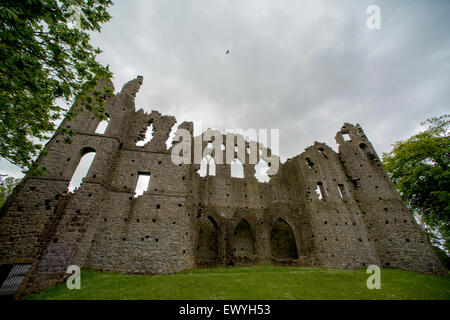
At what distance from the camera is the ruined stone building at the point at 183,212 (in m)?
10.8

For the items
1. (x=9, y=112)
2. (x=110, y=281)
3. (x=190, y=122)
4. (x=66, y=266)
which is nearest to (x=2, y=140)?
(x=9, y=112)

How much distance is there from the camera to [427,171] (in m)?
16.5

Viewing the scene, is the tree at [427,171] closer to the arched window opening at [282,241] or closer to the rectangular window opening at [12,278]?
the arched window opening at [282,241]

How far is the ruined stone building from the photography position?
35.3ft

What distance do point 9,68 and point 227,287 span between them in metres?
11.2

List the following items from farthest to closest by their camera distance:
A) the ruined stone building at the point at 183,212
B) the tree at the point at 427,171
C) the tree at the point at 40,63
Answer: the tree at the point at 427,171
the ruined stone building at the point at 183,212
the tree at the point at 40,63

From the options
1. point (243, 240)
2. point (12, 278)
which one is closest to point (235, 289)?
point (12, 278)

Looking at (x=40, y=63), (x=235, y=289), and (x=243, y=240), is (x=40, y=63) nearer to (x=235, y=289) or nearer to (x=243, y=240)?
(x=235, y=289)

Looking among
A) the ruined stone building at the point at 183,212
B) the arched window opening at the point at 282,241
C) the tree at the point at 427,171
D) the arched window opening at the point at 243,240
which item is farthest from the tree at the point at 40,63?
the tree at the point at 427,171

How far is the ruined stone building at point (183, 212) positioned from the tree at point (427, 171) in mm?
1565

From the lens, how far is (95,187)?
12.5 metres

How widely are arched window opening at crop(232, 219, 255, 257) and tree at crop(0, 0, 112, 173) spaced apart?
16921mm

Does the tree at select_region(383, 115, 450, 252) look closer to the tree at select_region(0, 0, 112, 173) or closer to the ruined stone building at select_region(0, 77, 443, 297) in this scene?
the ruined stone building at select_region(0, 77, 443, 297)

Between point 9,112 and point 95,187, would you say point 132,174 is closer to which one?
point 95,187
